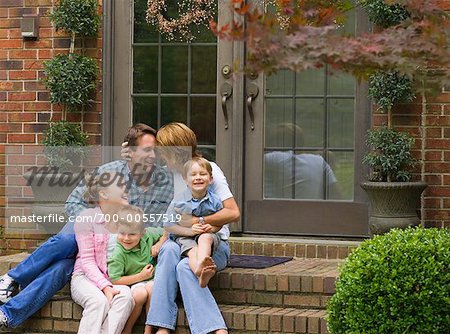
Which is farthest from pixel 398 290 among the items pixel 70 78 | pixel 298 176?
pixel 70 78

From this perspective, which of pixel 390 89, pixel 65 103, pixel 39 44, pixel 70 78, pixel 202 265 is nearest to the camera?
pixel 202 265

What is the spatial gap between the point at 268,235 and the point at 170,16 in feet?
5.78

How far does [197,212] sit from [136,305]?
25.3 inches

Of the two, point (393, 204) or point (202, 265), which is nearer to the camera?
point (202, 265)

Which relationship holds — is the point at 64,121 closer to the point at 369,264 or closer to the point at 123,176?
the point at 123,176

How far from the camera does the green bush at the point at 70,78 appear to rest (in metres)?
7.21

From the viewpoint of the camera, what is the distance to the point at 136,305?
19.2ft

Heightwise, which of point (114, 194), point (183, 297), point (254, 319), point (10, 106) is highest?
point (10, 106)

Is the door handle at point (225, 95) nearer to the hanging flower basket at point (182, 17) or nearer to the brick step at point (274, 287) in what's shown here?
the hanging flower basket at point (182, 17)

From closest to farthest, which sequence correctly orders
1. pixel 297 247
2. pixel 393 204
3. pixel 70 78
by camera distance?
1. pixel 393 204
2. pixel 297 247
3. pixel 70 78

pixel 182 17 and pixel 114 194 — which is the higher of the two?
pixel 182 17

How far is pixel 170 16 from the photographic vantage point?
7426 millimetres

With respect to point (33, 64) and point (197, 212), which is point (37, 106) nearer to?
point (33, 64)

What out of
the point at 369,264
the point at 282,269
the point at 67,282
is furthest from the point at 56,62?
the point at 369,264
